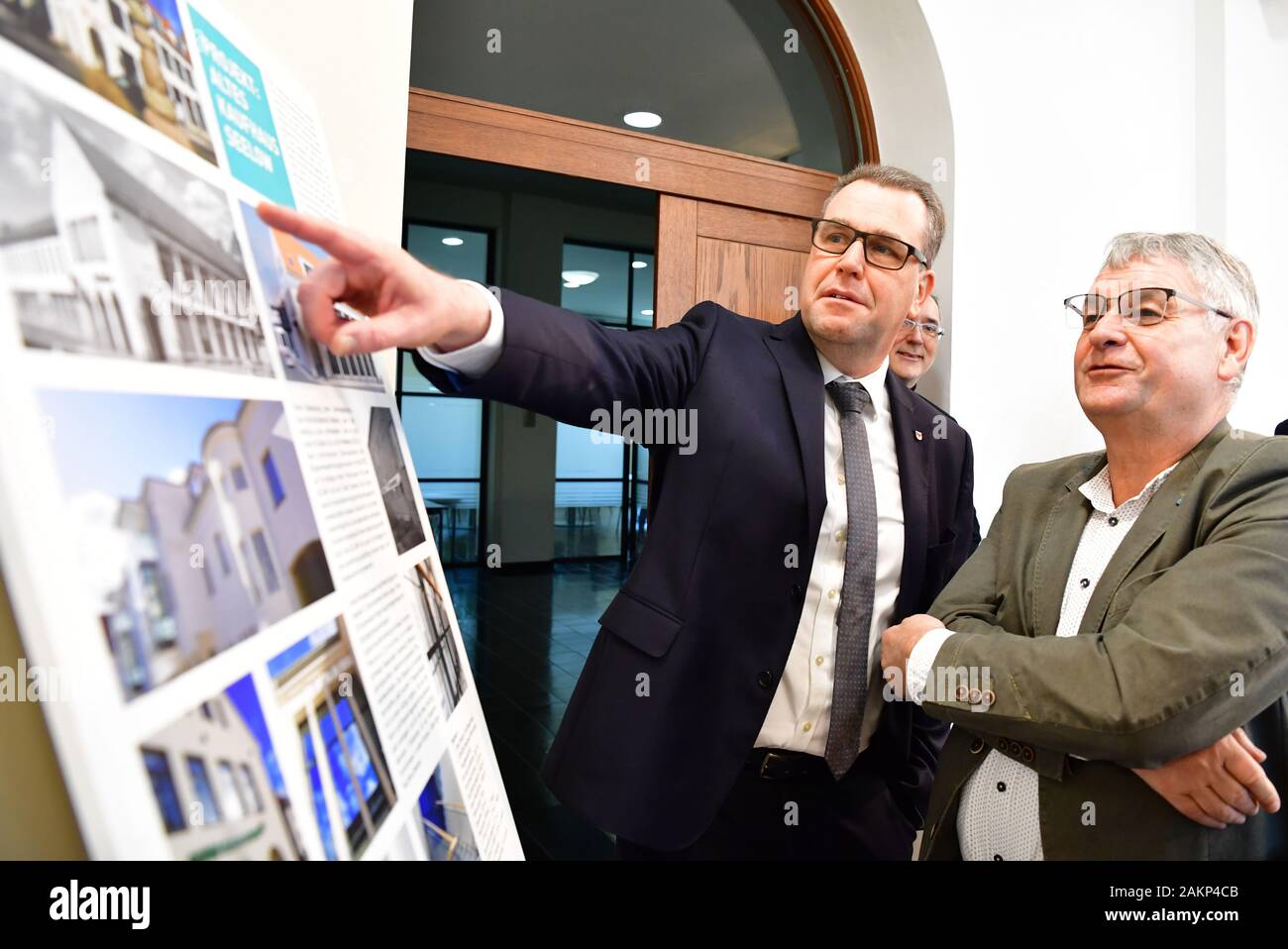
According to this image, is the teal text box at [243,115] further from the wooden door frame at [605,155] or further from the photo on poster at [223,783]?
the wooden door frame at [605,155]

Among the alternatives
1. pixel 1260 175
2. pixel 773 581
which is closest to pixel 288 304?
pixel 773 581

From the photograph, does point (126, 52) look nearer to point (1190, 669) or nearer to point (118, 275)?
point (118, 275)

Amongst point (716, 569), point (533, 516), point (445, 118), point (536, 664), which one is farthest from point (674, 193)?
point (533, 516)

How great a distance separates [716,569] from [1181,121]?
3166 mm

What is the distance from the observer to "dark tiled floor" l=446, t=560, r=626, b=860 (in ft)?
9.72

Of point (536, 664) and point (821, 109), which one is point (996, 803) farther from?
point (536, 664)

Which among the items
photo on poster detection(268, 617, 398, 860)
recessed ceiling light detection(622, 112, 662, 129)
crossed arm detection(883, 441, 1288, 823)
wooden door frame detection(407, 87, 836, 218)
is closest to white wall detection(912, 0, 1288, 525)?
wooden door frame detection(407, 87, 836, 218)

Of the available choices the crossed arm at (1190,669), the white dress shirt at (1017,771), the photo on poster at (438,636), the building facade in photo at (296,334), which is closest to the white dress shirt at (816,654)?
the white dress shirt at (1017,771)

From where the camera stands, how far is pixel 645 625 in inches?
51.5

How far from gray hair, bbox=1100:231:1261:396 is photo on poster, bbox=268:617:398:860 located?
133 centimetres

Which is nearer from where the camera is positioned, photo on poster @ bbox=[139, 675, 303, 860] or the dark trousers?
photo on poster @ bbox=[139, 675, 303, 860]

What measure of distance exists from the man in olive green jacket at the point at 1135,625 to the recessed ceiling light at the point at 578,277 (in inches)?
274

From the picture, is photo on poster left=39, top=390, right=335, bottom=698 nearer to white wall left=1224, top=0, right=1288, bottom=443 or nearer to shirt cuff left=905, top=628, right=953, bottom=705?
shirt cuff left=905, top=628, right=953, bottom=705

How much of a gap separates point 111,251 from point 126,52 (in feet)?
0.63
